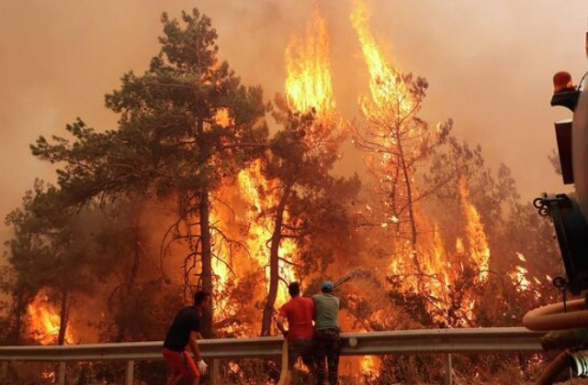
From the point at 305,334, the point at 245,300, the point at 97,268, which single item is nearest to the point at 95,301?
the point at 97,268

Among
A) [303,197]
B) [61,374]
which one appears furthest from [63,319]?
[61,374]

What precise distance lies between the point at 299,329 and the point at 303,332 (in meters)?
0.07

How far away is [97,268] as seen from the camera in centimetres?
3031

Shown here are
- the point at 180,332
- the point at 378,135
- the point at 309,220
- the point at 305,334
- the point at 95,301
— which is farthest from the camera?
the point at 95,301

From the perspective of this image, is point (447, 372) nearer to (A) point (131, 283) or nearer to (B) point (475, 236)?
(A) point (131, 283)

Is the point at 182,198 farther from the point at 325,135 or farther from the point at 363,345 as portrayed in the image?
the point at 363,345

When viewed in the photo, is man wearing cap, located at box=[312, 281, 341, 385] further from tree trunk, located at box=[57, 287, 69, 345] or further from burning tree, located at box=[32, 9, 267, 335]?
tree trunk, located at box=[57, 287, 69, 345]

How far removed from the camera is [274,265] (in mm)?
25875

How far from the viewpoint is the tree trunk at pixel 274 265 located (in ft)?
80.4

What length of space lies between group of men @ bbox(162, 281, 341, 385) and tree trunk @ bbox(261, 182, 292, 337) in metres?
16.2

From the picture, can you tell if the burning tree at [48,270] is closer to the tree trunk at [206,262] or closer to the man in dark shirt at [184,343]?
the tree trunk at [206,262]

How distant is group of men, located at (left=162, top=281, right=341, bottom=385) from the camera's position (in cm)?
750

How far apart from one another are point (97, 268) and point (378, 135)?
17052 mm

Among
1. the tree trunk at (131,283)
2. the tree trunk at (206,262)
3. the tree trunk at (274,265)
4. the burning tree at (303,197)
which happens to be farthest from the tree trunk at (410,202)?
the tree trunk at (131,283)
